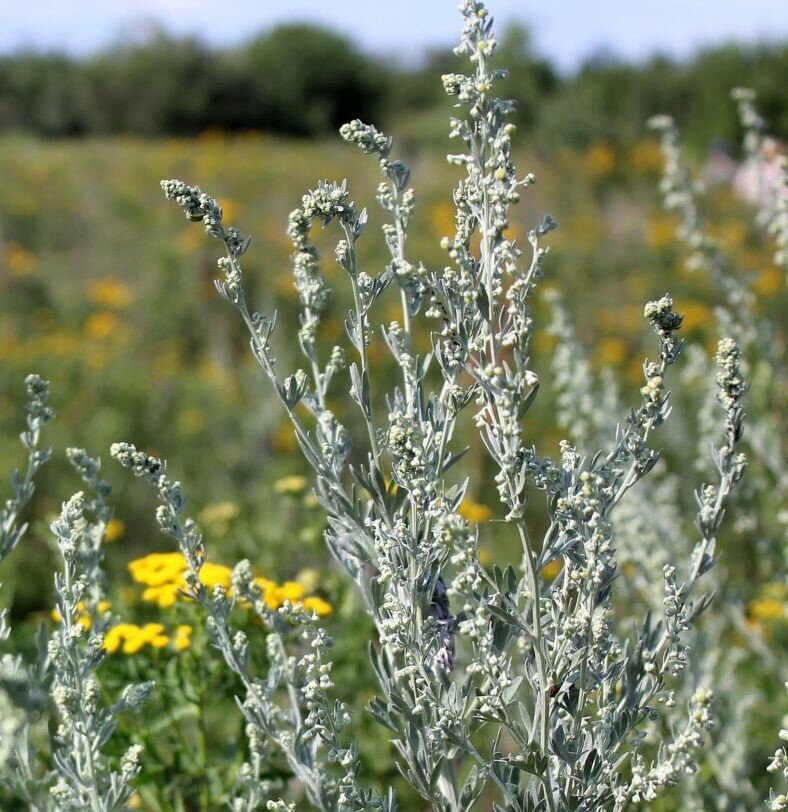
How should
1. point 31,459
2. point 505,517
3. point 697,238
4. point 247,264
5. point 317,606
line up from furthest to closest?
point 247,264 → point 697,238 → point 317,606 → point 31,459 → point 505,517

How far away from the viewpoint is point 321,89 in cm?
3028

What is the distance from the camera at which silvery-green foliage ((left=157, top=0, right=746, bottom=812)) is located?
1.29 meters

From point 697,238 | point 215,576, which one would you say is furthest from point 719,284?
point 215,576

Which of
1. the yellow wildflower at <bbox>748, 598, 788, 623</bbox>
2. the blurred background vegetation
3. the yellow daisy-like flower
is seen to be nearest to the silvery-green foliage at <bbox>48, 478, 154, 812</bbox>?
the yellow daisy-like flower

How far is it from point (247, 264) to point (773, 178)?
7.34 metres

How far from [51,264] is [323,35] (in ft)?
73.2

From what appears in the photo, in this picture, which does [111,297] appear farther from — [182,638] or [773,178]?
[182,638]

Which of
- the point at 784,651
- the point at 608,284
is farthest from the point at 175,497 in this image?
the point at 608,284

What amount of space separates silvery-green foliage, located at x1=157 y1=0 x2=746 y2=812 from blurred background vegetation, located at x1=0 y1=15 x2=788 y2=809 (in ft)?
2.12

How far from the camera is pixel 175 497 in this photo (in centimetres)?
146

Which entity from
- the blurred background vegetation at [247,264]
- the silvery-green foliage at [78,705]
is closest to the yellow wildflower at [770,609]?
the blurred background vegetation at [247,264]

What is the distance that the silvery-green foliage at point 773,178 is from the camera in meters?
2.31

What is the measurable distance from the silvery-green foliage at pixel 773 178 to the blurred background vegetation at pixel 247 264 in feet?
0.96

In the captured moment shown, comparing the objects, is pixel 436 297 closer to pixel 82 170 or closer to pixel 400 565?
pixel 400 565
